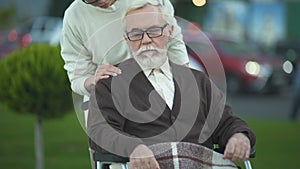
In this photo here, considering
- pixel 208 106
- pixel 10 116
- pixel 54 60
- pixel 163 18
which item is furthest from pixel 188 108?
pixel 10 116

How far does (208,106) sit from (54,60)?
418 centimetres

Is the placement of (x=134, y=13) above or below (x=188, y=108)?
above

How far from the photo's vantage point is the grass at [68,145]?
9789 millimetres

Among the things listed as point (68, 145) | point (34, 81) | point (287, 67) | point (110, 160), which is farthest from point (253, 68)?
point (110, 160)

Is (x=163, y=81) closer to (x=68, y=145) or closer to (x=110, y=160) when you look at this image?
(x=110, y=160)

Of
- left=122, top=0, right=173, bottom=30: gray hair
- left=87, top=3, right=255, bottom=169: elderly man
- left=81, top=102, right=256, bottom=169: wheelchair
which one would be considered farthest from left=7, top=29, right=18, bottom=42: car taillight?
left=81, top=102, right=256, bottom=169: wheelchair

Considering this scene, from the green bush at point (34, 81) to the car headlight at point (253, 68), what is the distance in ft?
46.2

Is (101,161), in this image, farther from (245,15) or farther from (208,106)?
(245,15)

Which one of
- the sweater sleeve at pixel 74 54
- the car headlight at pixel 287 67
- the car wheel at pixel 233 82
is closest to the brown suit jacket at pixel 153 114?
the sweater sleeve at pixel 74 54

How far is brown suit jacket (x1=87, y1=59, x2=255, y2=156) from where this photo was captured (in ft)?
13.7

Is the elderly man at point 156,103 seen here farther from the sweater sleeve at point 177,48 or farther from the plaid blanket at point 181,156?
the sweater sleeve at point 177,48

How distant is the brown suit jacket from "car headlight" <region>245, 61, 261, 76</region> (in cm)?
1798


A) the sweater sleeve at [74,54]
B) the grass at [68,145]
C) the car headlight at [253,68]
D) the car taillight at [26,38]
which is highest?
the sweater sleeve at [74,54]

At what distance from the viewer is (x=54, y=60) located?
27.5 feet
